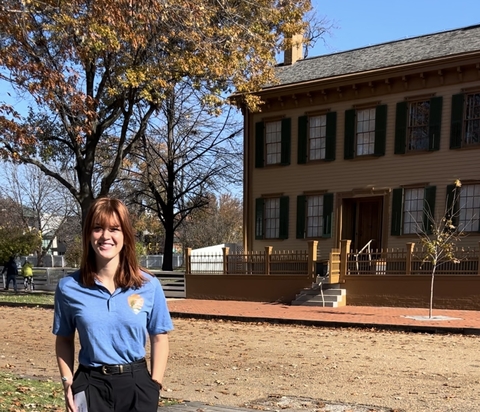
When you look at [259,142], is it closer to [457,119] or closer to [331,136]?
[331,136]

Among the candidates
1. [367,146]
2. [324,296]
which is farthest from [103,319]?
[367,146]

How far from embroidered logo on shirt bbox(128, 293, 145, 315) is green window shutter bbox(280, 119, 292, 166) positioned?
737 inches

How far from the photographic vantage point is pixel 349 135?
19641mm

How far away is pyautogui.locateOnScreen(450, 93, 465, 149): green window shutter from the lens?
56.9ft

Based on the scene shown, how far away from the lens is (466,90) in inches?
680

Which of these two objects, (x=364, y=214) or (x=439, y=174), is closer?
(x=439, y=174)

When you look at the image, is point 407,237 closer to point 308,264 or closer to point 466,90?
point 308,264

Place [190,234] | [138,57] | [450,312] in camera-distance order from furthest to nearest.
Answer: [190,234]
[138,57]
[450,312]

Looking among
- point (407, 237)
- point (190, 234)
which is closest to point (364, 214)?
point (407, 237)

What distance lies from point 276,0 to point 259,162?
6.08 m

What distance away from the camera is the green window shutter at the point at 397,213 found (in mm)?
18461

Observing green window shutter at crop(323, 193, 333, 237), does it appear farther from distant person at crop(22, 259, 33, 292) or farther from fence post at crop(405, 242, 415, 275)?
distant person at crop(22, 259, 33, 292)

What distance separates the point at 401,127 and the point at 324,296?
20.6ft

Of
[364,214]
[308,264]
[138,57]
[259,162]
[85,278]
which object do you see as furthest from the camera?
[259,162]
